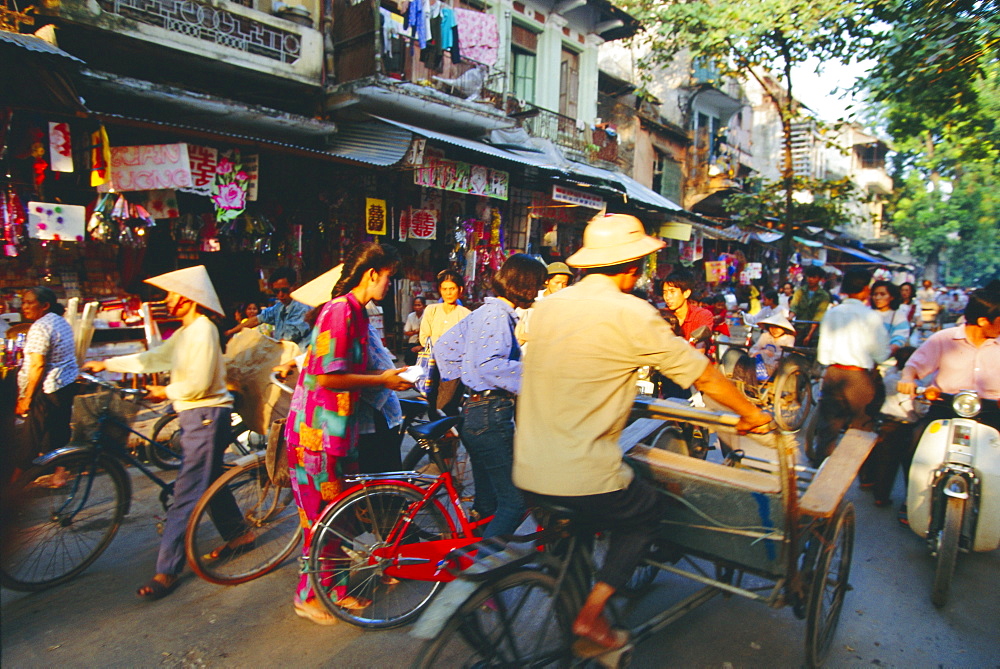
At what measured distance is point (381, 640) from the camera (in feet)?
9.60

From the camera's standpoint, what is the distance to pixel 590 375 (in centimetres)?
209

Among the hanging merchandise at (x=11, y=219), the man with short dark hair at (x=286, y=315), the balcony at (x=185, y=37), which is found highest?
the balcony at (x=185, y=37)

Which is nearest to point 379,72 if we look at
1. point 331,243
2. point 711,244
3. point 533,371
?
point 331,243

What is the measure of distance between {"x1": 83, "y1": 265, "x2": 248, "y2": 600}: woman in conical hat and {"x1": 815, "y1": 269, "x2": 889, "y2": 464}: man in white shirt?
4624mm

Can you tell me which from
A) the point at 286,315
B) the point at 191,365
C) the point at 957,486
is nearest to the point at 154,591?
the point at 191,365

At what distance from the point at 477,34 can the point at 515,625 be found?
1019cm

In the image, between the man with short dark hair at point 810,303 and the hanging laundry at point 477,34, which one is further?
the hanging laundry at point 477,34

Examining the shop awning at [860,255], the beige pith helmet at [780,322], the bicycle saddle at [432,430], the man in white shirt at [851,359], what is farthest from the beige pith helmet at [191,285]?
the shop awning at [860,255]

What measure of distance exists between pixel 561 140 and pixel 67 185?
33.9 feet

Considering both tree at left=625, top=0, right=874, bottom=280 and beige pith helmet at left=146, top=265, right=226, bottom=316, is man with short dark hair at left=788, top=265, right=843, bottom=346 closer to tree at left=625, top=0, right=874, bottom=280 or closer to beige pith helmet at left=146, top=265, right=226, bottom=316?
tree at left=625, top=0, right=874, bottom=280

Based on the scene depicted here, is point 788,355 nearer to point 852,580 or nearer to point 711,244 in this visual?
point 852,580

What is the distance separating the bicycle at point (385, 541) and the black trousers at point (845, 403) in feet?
11.4

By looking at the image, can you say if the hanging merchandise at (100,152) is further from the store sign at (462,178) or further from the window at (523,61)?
the window at (523,61)

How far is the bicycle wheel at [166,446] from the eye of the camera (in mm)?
4227
